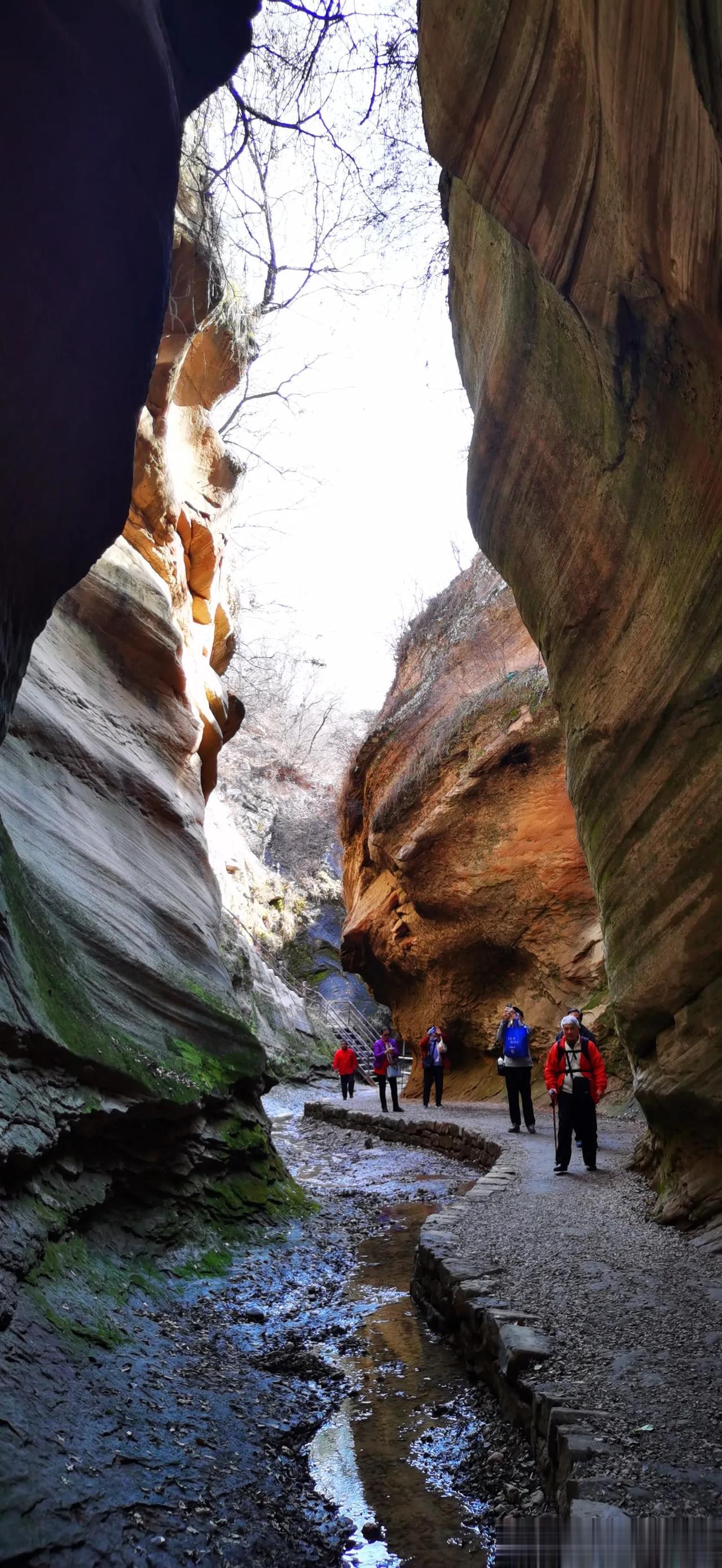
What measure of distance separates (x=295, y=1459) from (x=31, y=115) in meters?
5.55

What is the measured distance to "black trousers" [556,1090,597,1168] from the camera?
28.2ft

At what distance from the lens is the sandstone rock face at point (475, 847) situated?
56.9 ft

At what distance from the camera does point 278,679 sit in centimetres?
2406

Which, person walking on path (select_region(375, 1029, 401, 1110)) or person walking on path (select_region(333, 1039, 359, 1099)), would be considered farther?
person walking on path (select_region(333, 1039, 359, 1099))

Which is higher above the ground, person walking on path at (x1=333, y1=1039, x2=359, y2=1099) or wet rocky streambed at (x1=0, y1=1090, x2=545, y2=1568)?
wet rocky streambed at (x1=0, y1=1090, x2=545, y2=1568)

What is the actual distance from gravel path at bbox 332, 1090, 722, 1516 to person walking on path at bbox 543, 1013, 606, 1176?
402 millimetres

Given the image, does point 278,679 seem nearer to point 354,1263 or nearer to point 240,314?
point 240,314

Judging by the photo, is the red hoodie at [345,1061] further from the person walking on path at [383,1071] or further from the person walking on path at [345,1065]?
the person walking on path at [383,1071]

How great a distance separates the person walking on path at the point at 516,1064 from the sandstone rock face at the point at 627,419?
4.31 m

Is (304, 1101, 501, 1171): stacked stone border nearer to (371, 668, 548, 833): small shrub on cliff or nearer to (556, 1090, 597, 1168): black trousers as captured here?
(556, 1090, 597, 1168): black trousers

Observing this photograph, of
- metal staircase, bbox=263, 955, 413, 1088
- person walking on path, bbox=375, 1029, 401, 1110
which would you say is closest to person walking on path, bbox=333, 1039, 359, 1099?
person walking on path, bbox=375, 1029, 401, 1110

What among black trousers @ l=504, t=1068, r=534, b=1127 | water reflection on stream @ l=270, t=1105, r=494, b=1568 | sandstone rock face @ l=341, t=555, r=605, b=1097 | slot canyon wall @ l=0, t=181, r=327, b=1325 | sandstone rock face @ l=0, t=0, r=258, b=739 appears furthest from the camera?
sandstone rock face @ l=341, t=555, r=605, b=1097

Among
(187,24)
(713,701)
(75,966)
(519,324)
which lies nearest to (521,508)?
(519,324)

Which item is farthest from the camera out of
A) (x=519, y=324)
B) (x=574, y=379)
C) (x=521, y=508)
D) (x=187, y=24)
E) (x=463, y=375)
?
(x=463, y=375)
